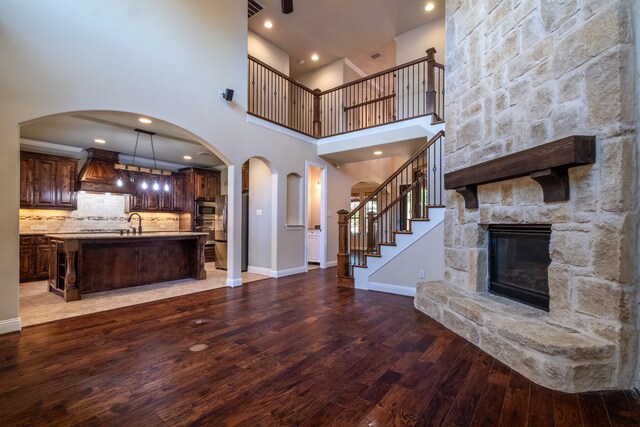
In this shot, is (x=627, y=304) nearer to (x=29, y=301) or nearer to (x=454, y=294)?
(x=454, y=294)

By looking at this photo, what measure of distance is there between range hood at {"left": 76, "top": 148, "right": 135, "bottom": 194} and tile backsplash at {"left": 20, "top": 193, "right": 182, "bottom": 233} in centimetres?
46

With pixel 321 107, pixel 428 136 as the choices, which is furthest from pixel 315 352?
pixel 321 107

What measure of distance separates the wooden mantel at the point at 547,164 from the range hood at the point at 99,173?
23.2ft

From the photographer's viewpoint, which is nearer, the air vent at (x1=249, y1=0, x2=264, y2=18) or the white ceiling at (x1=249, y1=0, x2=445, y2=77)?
the air vent at (x1=249, y1=0, x2=264, y2=18)

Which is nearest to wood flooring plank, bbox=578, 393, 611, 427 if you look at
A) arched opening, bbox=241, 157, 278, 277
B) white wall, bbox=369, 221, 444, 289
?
white wall, bbox=369, 221, 444, 289

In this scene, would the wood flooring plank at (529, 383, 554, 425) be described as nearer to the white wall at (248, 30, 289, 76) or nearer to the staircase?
the staircase

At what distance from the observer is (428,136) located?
525 cm

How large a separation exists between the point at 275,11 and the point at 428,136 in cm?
412

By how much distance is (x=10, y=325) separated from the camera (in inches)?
117

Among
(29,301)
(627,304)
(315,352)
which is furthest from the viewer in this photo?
(29,301)

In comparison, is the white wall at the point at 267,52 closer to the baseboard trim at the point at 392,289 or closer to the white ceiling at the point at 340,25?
the white ceiling at the point at 340,25

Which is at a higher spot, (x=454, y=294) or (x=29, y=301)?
(x=454, y=294)

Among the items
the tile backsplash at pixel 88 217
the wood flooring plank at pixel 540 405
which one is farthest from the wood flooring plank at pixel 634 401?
the tile backsplash at pixel 88 217

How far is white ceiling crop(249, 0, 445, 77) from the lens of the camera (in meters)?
5.93
